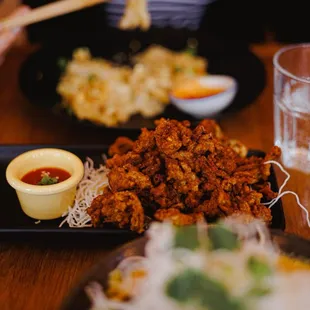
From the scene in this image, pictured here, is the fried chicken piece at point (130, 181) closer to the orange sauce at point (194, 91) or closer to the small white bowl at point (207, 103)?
the small white bowl at point (207, 103)

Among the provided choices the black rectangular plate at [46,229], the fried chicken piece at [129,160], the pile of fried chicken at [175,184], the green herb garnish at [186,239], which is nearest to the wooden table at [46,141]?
the black rectangular plate at [46,229]

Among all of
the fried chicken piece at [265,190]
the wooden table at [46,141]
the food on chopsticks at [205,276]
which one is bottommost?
the wooden table at [46,141]

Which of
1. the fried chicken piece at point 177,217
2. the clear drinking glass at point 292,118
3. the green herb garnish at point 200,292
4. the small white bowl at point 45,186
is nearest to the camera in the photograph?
the green herb garnish at point 200,292

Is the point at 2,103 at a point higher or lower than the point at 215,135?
lower

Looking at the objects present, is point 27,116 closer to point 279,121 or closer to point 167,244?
point 279,121

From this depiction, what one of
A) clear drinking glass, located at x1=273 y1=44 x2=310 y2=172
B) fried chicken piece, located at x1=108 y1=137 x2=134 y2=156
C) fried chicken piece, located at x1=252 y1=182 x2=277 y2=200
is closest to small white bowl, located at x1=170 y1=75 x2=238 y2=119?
clear drinking glass, located at x1=273 y1=44 x2=310 y2=172

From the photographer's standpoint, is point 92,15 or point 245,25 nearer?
point 92,15

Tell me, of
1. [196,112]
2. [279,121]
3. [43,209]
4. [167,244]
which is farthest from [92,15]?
→ [167,244]

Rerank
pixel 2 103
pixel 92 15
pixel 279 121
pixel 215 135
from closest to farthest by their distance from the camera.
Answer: pixel 215 135 < pixel 279 121 < pixel 2 103 < pixel 92 15
